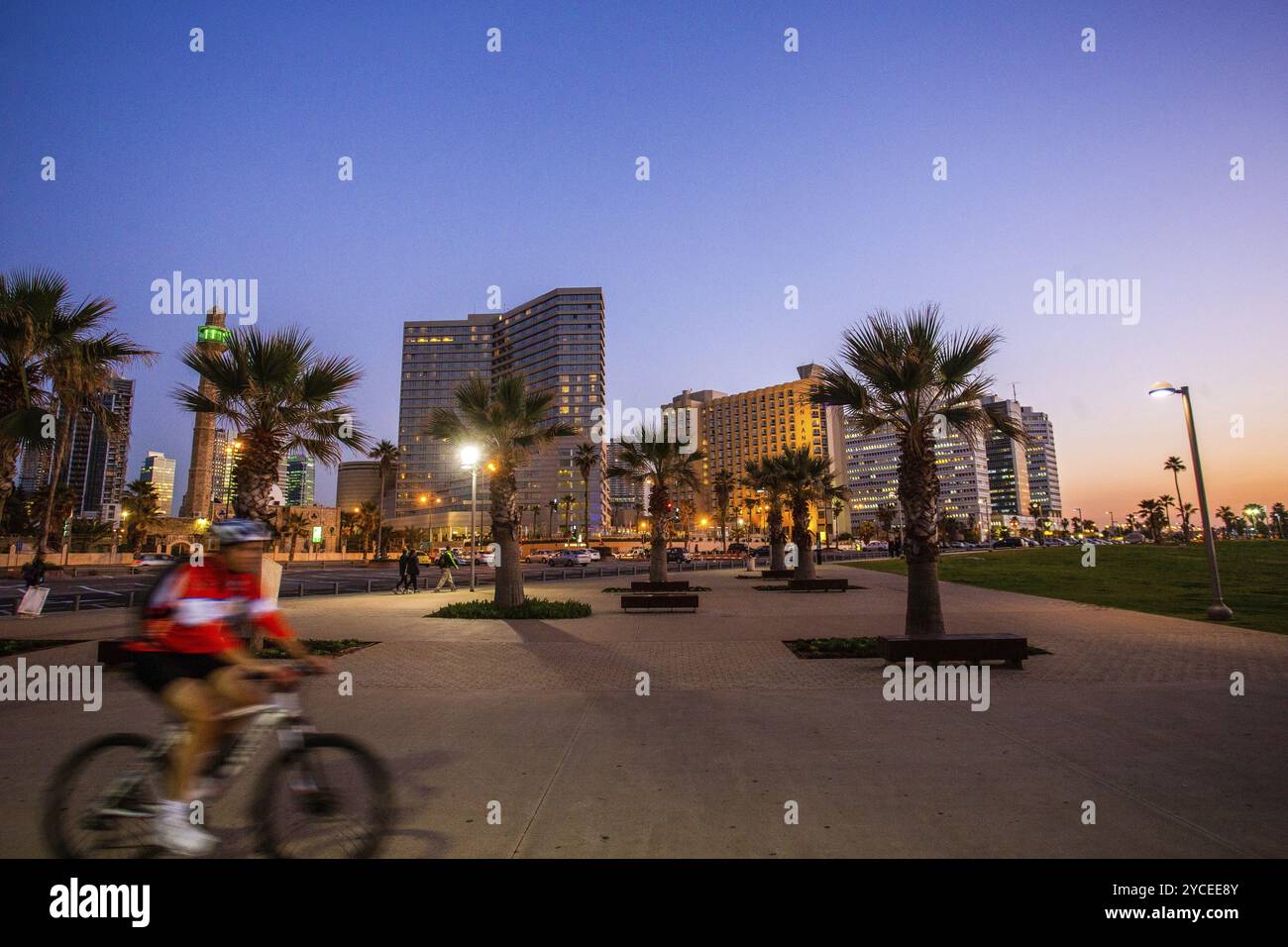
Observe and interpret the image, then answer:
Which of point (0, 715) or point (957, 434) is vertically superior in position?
point (957, 434)

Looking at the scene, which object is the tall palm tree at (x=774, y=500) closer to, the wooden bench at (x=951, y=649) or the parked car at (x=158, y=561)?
the wooden bench at (x=951, y=649)

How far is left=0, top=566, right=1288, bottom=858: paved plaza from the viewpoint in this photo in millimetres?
4016

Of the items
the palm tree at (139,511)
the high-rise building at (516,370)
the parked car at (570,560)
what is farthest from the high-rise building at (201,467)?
the parked car at (570,560)

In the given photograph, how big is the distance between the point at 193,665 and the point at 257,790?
2.91ft

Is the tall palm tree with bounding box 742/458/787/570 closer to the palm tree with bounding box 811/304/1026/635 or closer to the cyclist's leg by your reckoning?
the palm tree with bounding box 811/304/1026/635

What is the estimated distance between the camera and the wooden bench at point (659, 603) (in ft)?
61.1

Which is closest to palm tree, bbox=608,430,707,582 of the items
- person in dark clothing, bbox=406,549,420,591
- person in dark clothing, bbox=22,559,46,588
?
person in dark clothing, bbox=406,549,420,591

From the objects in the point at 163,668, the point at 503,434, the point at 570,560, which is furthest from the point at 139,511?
the point at 163,668
